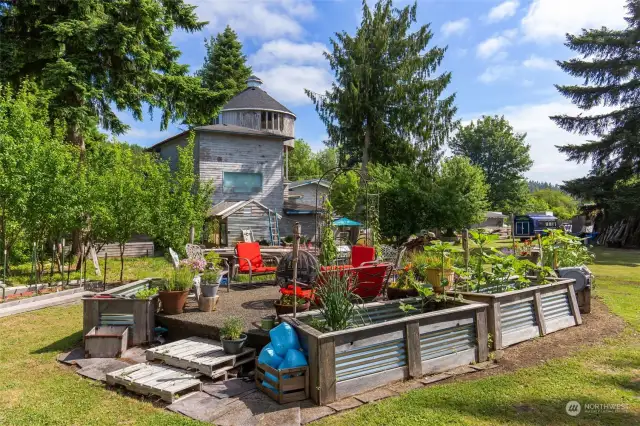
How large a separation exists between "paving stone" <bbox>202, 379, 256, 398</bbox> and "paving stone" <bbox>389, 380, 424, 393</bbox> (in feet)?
4.50

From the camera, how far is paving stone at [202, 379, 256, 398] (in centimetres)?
384

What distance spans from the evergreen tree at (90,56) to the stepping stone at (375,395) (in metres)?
A: 11.8

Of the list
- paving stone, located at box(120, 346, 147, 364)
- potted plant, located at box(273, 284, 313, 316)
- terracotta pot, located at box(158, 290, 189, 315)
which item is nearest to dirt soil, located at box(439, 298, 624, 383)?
potted plant, located at box(273, 284, 313, 316)

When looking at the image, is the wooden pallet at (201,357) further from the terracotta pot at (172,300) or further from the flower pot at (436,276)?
the flower pot at (436,276)

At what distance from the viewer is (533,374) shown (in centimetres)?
421

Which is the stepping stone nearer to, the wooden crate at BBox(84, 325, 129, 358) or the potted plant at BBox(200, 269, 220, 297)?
the potted plant at BBox(200, 269, 220, 297)

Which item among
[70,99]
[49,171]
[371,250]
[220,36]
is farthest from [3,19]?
[220,36]

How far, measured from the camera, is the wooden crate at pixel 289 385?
11.8ft

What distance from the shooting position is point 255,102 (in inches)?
1089

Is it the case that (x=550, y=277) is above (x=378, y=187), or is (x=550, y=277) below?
below

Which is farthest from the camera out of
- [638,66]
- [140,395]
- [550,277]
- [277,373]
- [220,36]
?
[220,36]

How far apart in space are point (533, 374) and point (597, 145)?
2637cm

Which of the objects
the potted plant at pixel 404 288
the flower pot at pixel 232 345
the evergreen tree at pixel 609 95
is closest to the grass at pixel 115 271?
the flower pot at pixel 232 345

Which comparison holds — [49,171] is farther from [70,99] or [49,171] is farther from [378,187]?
[378,187]
